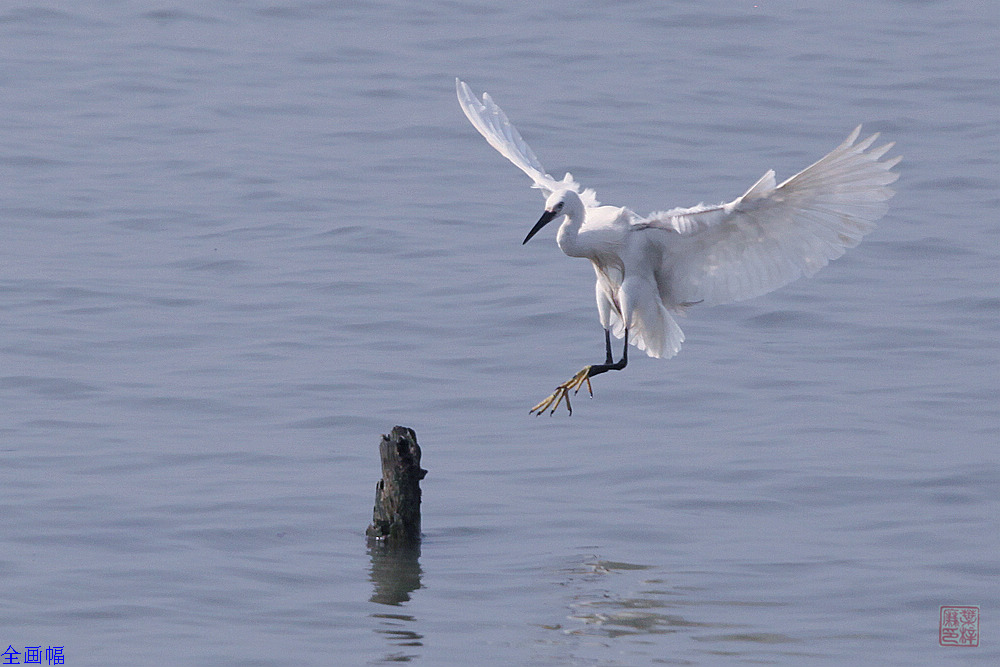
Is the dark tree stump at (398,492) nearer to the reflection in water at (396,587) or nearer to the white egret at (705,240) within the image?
the reflection in water at (396,587)

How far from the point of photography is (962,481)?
982 centimetres

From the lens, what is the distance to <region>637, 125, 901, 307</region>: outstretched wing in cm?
767

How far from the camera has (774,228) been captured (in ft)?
27.1

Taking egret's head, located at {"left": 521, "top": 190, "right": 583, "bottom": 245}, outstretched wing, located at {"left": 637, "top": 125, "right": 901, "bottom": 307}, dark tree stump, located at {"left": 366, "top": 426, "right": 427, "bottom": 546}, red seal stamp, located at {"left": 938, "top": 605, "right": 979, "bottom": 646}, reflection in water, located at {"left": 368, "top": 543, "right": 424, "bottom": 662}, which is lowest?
red seal stamp, located at {"left": 938, "top": 605, "right": 979, "bottom": 646}

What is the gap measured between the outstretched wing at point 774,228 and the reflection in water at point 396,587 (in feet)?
6.31

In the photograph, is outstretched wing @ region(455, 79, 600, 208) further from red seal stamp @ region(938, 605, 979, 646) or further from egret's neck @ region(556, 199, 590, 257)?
red seal stamp @ region(938, 605, 979, 646)

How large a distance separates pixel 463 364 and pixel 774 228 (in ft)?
13.1

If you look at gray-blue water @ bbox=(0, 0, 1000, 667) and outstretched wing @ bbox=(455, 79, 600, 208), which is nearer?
gray-blue water @ bbox=(0, 0, 1000, 667)

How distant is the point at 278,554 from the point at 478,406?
2.55 metres

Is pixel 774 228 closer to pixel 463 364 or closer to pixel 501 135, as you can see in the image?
pixel 501 135

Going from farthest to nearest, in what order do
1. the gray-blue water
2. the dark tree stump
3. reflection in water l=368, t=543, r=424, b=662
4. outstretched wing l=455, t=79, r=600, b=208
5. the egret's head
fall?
outstretched wing l=455, t=79, r=600, b=208 < the egret's head < the dark tree stump < the gray-blue water < reflection in water l=368, t=543, r=424, b=662

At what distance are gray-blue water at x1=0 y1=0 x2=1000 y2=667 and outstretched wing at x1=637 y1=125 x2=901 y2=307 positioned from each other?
1439 millimetres

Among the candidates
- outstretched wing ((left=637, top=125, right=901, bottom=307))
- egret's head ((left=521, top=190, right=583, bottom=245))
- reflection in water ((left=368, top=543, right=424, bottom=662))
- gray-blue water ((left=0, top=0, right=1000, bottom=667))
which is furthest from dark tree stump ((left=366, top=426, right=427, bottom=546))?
outstretched wing ((left=637, top=125, right=901, bottom=307))

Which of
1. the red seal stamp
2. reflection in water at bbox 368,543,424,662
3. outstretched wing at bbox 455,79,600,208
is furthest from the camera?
outstretched wing at bbox 455,79,600,208
